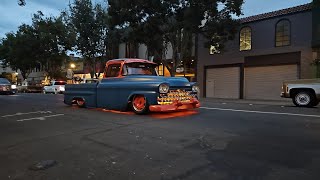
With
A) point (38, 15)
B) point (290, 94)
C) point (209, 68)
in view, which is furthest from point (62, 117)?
point (38, 15)

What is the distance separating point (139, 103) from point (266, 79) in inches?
771

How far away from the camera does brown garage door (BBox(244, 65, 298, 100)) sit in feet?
85.7

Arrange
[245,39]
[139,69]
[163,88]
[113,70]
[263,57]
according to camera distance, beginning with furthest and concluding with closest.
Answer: [245,39], [263,57], [113,70], [139,69], [163,88]

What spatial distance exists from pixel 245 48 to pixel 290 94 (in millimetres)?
13572

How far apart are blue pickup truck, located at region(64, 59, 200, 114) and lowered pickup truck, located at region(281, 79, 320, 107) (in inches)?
274

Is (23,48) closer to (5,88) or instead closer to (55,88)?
(55,88)

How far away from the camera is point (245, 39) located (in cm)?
2872

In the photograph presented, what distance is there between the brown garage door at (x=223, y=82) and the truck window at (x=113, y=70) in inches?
774

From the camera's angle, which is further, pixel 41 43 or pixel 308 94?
pixel 41 43

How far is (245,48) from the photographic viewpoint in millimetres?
28703

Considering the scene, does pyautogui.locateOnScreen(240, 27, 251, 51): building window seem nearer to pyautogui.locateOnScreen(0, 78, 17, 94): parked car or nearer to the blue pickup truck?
the blue pickup truck

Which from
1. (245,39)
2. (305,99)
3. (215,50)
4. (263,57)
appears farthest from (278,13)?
(305,99)

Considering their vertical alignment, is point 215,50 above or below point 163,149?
above

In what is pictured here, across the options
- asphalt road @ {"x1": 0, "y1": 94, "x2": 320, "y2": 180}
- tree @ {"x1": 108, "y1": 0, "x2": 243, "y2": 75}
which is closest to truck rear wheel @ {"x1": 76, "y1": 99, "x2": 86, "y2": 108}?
asphalt road @ {"x1": 0, "y1": 94, "x2": 320, "y2": 180}
